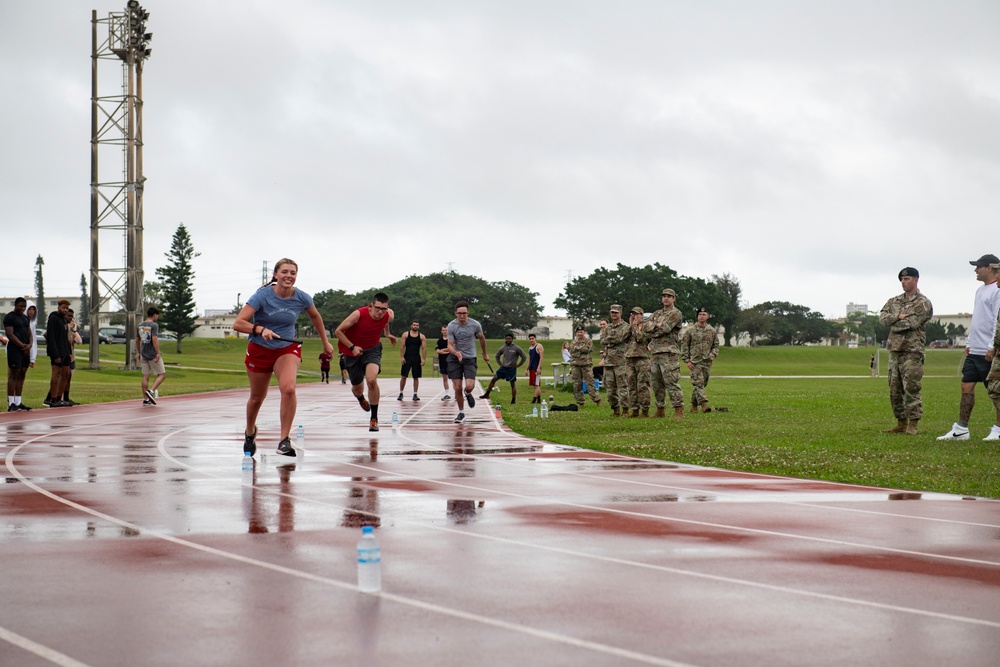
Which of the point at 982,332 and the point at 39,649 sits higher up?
the point at 982,332

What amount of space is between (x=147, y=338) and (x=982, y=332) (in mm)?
16897

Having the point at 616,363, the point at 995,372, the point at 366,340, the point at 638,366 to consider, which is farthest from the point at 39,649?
the point at 616,363

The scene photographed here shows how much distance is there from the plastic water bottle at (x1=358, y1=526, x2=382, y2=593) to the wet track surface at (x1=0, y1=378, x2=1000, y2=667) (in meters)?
0.11

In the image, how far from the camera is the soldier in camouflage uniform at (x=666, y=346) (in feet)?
57.0

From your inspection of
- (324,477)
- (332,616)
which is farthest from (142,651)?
(324,477)

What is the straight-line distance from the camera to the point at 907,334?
13680 mm

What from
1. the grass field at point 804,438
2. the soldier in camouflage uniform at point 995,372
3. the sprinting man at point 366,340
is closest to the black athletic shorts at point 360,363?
the sprinting man at point 366,340

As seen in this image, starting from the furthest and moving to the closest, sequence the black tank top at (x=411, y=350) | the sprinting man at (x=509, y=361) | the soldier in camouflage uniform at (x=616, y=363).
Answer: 1. the black tank top at (x=411, y=350)
2. the sprinting man at (x=509, y=361)
3. the soldier in camouflage uniform at (x=616, y=363)

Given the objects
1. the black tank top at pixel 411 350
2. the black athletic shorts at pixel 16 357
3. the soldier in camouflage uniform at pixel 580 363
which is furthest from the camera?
the black tank top at pixel 411 350

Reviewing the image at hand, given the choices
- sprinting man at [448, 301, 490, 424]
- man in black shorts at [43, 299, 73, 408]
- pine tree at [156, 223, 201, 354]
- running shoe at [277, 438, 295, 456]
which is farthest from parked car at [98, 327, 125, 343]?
running shoe at [277, 438, 295, 456]

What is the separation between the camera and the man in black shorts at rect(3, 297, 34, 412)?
2014 cm

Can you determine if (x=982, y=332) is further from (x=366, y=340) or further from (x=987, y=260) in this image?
(x=366, y=340)

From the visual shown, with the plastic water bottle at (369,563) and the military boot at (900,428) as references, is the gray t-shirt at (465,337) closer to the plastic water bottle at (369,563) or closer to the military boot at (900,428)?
the military boot at (900,428)

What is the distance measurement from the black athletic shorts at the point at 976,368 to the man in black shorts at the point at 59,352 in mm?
16544
